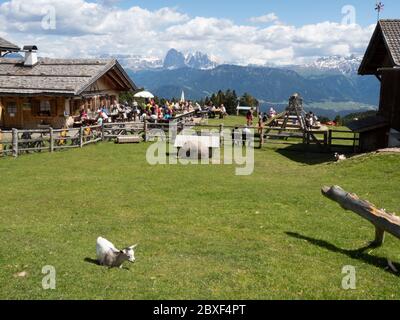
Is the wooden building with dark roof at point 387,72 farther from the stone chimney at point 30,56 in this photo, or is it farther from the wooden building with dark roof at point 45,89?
the stone chimney at point 30,56

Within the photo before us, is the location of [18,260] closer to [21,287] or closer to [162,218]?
[21,287]

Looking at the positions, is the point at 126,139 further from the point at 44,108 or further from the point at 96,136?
the point at 44,108

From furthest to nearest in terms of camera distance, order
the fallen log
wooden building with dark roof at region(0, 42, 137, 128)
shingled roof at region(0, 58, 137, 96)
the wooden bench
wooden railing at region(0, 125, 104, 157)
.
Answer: wooden building with dark roof at region(0, 42, 137, 128), shingled roof at region(0, 58, 137, 96), the wooden bench, wooden railing at region(0, 125, 104, 157), the fallen log

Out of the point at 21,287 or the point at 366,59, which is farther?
the point at 366,59

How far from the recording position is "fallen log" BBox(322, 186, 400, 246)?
30.8 ft

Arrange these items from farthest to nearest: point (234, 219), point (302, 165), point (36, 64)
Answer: point (36, 64)
point (302, 165)
point (234, 219)

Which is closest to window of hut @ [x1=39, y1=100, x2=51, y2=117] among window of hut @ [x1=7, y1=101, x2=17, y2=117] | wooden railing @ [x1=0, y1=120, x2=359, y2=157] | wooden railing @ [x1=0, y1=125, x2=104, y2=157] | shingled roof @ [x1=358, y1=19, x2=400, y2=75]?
window of hut @ [x1=7, y1=101, x2=17, y2=117]

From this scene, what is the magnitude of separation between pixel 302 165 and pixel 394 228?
11519 millimetres

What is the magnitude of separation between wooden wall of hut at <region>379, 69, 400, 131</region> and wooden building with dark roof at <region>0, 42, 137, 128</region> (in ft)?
59.2

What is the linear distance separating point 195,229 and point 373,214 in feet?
13.1

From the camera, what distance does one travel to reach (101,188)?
15.6m

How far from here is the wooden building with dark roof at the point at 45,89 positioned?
101 feet

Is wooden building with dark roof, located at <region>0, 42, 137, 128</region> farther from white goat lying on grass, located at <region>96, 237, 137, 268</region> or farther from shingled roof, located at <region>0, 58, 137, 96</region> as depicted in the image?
white goat lying on grass, located at <region>96, 237, 137, 268</region>
